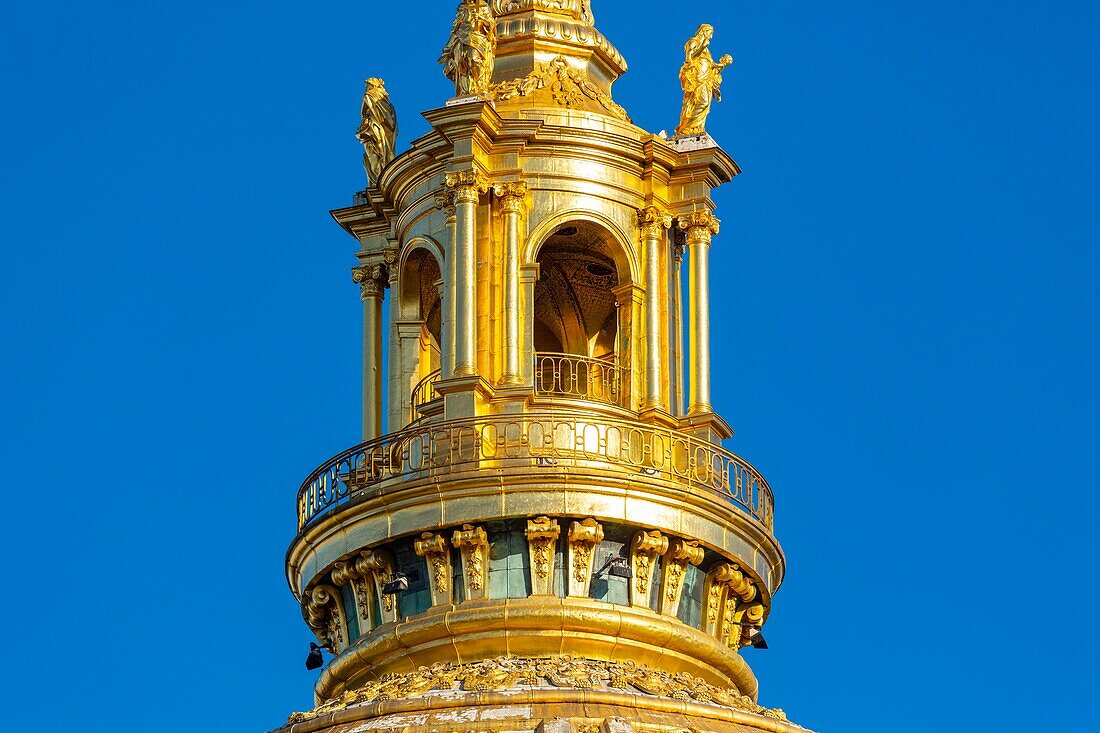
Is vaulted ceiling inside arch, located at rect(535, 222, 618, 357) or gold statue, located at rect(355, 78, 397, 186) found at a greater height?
gold statue, located at rect(355, 78, 397, 186)

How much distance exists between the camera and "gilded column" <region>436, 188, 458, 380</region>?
58406mm

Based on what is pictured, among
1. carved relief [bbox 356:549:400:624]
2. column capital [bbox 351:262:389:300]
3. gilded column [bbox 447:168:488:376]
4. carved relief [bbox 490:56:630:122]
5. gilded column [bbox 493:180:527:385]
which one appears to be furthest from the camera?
column capital [bbox 351:262:389:300]

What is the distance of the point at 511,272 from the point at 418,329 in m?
3.03

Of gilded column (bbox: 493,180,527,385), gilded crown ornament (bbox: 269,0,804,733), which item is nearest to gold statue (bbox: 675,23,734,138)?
gilded crown ornament (bbox: 269,0,804,733)

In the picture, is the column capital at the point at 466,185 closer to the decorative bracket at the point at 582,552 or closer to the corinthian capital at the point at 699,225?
the corinthian capital at the point at 699,225

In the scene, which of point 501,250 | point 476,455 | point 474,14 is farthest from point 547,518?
point 474,14

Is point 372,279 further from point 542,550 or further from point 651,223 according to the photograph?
point 542,550

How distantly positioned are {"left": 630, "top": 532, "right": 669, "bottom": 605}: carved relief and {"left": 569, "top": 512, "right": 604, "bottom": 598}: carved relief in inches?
25.9

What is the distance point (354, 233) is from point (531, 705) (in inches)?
481

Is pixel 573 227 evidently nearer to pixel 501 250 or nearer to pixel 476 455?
pixel 501 250

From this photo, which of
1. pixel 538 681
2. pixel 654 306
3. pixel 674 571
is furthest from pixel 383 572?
pixel 654 306

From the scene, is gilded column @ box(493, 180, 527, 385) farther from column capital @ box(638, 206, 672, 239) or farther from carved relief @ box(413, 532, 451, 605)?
carved relief @ box(413, 532, 451, 605)

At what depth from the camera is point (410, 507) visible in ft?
187

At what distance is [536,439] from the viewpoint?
188 feet
